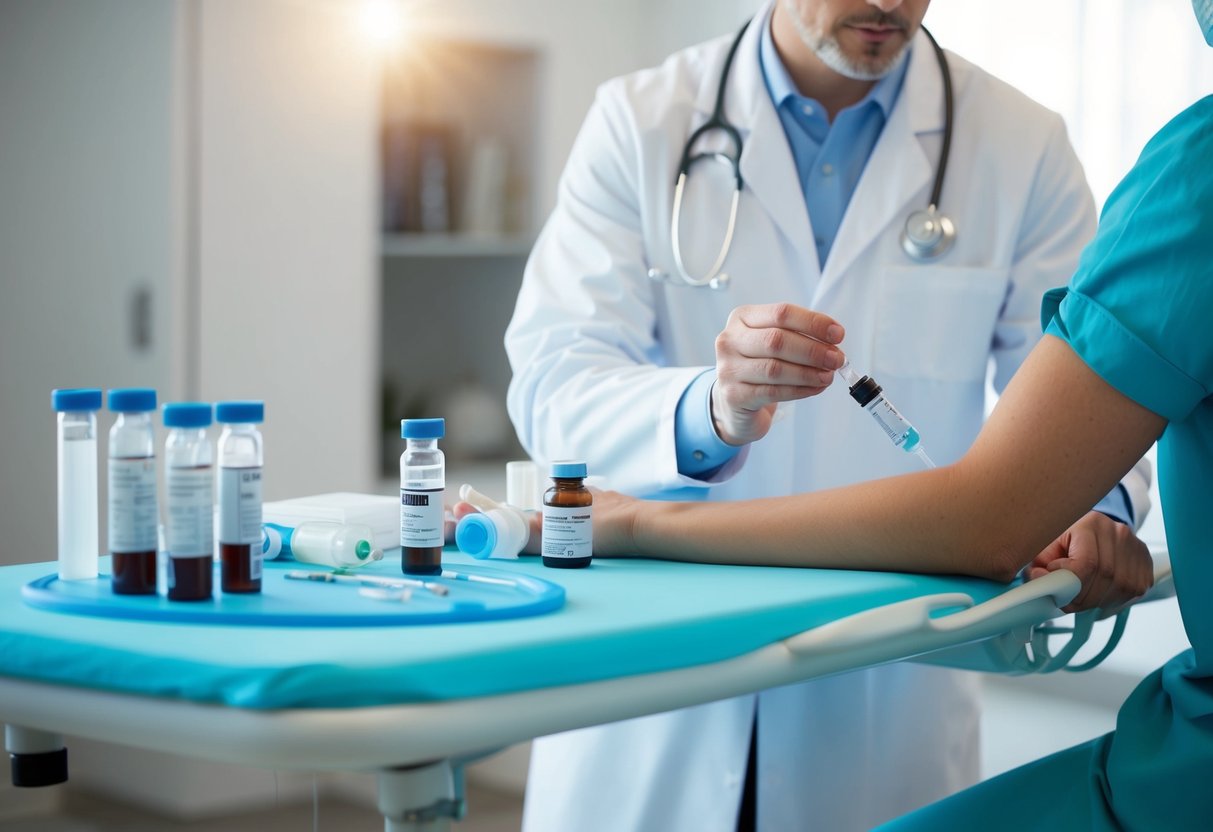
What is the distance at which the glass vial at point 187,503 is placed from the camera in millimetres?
901

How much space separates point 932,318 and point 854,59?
310mm

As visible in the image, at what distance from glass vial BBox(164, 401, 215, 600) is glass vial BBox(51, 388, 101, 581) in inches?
4.7

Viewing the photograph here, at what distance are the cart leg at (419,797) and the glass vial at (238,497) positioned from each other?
0.75 feet

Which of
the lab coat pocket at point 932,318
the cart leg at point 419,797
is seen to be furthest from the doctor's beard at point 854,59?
the cart leg at point 419,797

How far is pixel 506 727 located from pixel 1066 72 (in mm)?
1998

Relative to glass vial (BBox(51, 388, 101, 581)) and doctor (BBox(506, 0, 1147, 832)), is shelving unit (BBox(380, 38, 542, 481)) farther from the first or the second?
glass vial (BBox(51, 388, 101, 581))

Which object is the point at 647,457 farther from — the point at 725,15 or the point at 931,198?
→ the point at 725,15

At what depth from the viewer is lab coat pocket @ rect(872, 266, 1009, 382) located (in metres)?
1.53

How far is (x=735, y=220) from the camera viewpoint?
1.56 meters

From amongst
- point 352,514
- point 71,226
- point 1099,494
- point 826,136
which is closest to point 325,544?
point 352,514

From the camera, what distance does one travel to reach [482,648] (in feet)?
2.50

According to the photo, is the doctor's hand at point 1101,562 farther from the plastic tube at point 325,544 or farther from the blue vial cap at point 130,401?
the blue vial cap at point 130,401

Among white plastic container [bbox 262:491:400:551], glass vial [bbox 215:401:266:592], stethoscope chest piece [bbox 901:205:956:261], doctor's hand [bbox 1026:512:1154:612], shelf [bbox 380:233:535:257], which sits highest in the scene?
shelf [bbox 380:233:535:257]

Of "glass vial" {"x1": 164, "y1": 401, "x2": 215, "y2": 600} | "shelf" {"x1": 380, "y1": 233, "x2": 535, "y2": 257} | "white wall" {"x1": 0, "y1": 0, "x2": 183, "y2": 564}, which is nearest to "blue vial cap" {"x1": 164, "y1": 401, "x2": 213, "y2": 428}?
"glass vial" {"x1": 164, "y1": 401, "x2": 215, "y2": 600}
